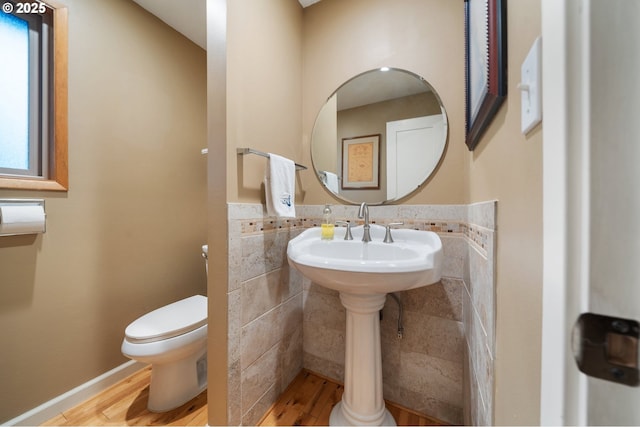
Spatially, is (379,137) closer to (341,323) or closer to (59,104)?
(341,323)

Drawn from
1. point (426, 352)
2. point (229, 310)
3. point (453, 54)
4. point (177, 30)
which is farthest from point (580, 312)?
point (177, 30)

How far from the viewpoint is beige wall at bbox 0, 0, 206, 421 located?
3.53 ft

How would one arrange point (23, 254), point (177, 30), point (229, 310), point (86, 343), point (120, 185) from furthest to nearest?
point (177, 30)
point (120, 185)
point (86, 343)
point (23, 254)
point (229, 310)

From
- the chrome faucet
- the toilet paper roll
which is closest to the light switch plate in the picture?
the chrome faucet

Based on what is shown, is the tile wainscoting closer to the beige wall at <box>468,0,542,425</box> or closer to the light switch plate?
the beige wall at <box>468,0,542,425</box>

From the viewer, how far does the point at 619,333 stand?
0.22 m

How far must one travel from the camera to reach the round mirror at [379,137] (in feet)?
3.83

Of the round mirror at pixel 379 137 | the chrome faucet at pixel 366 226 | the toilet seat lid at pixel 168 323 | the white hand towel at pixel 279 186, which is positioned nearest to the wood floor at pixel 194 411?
the toilet seat lid at pixel 168 323

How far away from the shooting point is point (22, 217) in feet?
3.34

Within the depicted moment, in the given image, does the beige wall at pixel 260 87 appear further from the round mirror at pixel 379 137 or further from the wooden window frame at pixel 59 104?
the wooden window frame at pixel 59 104

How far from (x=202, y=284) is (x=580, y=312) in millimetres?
2147

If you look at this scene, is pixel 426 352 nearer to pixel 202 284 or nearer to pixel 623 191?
pixel 623 191

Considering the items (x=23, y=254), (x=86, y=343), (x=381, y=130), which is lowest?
(x=86, y=343)

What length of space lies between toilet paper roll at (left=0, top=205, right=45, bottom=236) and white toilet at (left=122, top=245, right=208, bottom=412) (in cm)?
63
